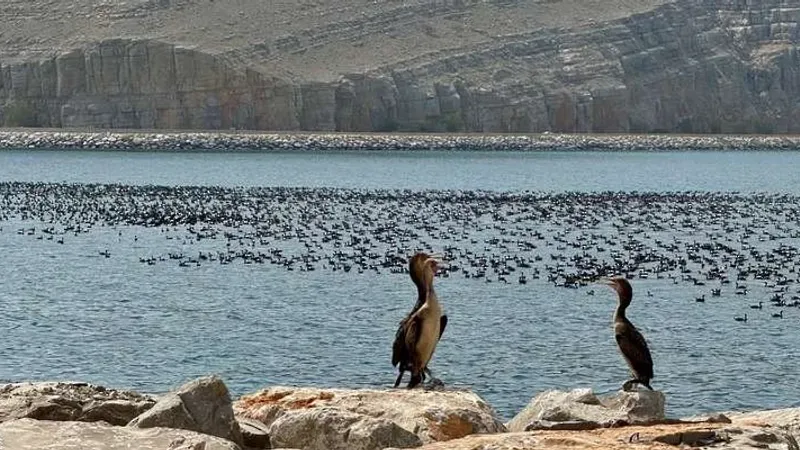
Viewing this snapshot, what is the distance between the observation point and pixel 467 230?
48688mm

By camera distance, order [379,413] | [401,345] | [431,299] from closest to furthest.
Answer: [379,413]
[431,299]
[401,345]

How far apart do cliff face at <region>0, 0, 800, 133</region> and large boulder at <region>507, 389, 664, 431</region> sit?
125 meters

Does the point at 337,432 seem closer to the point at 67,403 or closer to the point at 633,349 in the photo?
the point at 67,403

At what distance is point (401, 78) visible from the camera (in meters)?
138

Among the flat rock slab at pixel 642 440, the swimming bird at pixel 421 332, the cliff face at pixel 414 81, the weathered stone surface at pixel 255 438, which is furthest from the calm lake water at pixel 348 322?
the cliff face at pixel 414 81

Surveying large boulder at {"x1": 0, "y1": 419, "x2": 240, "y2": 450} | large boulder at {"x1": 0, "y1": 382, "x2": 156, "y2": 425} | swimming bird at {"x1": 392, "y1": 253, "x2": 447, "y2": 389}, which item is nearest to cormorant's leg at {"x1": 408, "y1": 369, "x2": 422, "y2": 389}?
swimming bird at {"x1": 392, "y1": 253, "x2": 447, "y2": 389}

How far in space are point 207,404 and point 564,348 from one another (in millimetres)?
14733

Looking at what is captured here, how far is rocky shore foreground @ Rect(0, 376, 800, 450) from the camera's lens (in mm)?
9711

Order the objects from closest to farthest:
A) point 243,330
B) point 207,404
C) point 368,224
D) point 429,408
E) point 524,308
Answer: point 207,404 → point 429,408 → point 243,330 → point 524,308 → point 368,224

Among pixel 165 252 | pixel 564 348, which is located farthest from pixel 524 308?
pixel 165 252

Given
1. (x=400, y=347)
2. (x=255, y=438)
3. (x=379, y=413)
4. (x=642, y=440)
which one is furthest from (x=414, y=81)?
(x=642, y=440)

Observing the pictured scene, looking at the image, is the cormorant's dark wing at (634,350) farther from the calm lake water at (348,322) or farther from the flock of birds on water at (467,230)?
the flock of birds on water at (467,230)

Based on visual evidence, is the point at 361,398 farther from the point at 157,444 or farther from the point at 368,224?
the point at 368,224

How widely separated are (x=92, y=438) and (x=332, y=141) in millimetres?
119856
